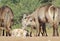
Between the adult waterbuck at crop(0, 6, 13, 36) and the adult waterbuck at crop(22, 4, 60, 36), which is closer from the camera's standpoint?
the adult waterbuck at crop(22, 4, 60, 36)

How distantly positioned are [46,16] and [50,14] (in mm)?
243

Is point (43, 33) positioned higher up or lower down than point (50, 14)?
lower down

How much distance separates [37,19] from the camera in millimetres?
12898

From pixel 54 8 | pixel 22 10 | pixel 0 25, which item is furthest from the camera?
pixel 22 10

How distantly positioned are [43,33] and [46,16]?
4.79 ft

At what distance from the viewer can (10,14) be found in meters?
12.9

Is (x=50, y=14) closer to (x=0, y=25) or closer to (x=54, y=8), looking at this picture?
(x=54, y=8)

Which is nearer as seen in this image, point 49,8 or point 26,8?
point 49,8

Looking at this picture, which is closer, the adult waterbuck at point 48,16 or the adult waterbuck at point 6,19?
the adult waterbuck at point 48,16

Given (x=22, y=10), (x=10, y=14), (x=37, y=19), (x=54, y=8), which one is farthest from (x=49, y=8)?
(x=22, y=10)

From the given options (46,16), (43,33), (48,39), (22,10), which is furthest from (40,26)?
(22,10)

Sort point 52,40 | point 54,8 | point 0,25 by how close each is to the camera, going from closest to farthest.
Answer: point 52,40, point 54,8, point 0,25

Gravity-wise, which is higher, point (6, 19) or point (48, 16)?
point (48, 16)

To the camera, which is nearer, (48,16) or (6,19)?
(48,16)
